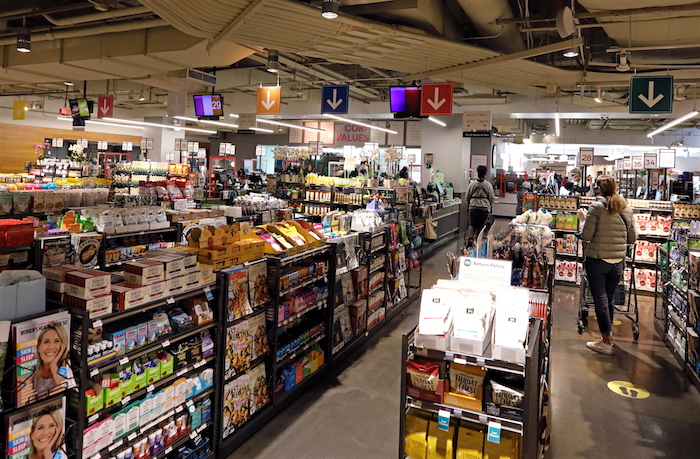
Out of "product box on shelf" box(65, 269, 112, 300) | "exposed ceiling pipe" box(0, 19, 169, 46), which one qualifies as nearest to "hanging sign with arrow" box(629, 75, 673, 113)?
"exposed ceiling pipe" box(0, 19, 169, 46)

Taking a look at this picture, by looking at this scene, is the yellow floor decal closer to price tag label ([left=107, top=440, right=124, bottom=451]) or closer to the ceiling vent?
price tag label ([left=107, top=440, right=124, bottom=451])

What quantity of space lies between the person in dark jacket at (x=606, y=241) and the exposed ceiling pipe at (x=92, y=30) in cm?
664

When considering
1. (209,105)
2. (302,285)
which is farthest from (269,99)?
(302,285)

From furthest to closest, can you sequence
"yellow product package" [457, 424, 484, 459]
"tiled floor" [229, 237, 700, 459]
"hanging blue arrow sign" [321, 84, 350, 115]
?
"hanging blue arrow sign" [321, 84, 350, 115]
"tiled floor" [229, 237, 700, 459]
"yellow product package" [457, 424, 484, 459]

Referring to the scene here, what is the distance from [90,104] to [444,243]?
34.1ft

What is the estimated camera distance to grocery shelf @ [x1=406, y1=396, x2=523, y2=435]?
2615 mm

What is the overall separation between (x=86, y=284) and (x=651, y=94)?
8194 millimetres

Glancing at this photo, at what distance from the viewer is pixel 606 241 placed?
568cm

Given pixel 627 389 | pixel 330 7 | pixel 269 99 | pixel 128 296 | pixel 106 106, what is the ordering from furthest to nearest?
pixel 106 106 < pixel 269 99 < pixel 627 389 < pixel 330 7 < pixel 128 296

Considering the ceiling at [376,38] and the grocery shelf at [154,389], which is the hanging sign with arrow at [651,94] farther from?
the grocery shelf at [154,389]

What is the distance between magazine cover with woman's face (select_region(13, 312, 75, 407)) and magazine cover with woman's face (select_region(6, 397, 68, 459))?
0.19 ft

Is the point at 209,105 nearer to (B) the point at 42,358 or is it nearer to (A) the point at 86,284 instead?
(A) the point at 86,284

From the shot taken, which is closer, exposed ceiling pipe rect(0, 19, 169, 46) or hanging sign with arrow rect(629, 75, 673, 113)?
hanging sign with arrow rect(629, 75, 673, 113)

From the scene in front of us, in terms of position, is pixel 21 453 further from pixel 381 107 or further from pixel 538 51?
pixel 381 107
